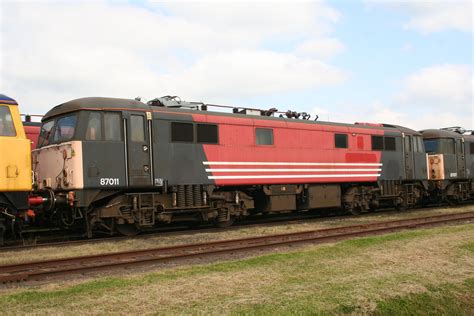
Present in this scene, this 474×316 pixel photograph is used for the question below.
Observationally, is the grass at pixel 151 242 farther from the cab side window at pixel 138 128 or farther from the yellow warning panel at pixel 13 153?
the cab side window at pixel 138 128

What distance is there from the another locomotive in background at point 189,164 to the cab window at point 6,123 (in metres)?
1.83

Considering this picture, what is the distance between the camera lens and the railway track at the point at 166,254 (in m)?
8.90

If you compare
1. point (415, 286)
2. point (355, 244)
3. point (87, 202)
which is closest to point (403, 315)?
point (415, 286)

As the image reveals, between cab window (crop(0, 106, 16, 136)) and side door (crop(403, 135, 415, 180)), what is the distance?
16.8 metres

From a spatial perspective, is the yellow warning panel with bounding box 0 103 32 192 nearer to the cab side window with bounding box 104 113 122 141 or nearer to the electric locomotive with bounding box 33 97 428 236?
the electric locomotive with bounding box 33 97 428 236

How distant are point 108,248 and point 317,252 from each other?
5.09 m

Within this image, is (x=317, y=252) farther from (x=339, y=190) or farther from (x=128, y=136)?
(x=339, y=190)

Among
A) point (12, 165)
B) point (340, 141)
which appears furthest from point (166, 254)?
point (340, 141)

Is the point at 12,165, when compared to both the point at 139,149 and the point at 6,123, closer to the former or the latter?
the point at 6,123

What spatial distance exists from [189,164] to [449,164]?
50.8ft

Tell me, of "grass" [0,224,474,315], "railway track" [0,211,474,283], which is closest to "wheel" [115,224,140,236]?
"railway track" [0,211,474,283]

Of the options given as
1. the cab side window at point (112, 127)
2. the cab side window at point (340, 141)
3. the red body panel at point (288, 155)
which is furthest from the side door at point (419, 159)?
the cab side window at point (112, 127)

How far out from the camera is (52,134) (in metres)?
13.5

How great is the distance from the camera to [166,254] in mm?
10852
